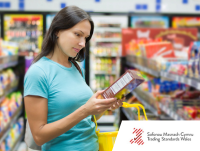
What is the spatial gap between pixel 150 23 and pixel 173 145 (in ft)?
18.4

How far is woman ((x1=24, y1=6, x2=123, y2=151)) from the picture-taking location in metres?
1.14

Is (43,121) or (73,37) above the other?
(73,37)

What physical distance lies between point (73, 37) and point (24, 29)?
502cm

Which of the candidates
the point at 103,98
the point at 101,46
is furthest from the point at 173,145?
the point at 101,46

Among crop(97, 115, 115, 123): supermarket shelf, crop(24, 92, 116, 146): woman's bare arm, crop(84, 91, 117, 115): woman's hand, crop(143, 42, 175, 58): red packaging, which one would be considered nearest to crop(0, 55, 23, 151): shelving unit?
crop(143, 42, 175, 58): red packaging

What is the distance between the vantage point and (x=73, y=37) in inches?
48.9

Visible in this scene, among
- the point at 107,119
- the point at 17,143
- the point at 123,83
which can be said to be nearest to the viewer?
the point at 123,83

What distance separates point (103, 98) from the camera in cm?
109

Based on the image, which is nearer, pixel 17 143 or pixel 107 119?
pixel 17 143

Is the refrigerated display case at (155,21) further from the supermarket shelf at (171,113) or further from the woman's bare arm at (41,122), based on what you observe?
the woman's bare arm at (41,122)

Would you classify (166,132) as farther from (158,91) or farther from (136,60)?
(136,60)

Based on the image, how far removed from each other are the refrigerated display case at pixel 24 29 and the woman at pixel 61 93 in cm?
474

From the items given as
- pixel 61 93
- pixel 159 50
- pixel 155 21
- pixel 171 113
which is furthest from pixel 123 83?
pixel 155 21

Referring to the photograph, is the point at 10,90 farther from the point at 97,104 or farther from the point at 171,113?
the point at 97,104
